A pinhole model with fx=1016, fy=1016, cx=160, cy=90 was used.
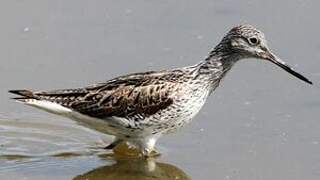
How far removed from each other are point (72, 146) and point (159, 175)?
94cm

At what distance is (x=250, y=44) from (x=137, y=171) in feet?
5.10

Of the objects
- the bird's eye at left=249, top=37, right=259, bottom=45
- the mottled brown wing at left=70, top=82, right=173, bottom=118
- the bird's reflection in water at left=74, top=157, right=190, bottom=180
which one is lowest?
the bird's reflection in water at left=74, top=157, right=190, bottom=180

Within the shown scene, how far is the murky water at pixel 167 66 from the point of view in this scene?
9062 mm

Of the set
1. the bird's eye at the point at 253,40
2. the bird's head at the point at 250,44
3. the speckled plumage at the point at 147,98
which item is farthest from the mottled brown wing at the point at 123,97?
→ the bird's eye at the point at 253,40

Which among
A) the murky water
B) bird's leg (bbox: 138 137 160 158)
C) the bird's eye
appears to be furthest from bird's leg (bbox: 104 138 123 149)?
the bird's eye

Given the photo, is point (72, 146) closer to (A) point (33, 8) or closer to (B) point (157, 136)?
(B) point (157, 136)

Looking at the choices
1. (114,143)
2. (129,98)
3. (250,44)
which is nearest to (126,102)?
(129,98)

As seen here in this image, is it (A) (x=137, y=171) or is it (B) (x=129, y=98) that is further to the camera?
(B) (x=129, y=98)

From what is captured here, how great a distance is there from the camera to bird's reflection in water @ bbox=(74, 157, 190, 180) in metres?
8.95

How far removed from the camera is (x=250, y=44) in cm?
931

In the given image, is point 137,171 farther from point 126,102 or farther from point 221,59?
point 221,59

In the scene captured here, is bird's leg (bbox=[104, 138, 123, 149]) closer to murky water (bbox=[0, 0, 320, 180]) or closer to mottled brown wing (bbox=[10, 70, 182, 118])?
murky water (bbox=[0, 0, 320, 180])

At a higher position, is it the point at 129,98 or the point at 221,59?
the point at 221,59

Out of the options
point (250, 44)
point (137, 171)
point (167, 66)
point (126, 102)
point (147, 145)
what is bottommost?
point (137, 171)
